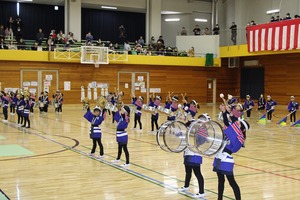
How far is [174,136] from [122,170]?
10.3 feet

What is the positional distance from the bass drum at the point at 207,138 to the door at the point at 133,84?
3209cm

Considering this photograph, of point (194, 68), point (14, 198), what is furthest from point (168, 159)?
point (194, 68)

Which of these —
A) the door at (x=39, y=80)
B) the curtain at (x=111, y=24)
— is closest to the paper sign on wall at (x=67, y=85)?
the door at (x=39, y=80)

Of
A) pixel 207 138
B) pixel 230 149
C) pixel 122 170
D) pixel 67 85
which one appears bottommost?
pixel 122 170

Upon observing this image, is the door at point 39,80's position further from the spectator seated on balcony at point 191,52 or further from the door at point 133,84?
the spectator seated on balcony at point 191,52

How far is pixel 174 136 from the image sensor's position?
8953mm

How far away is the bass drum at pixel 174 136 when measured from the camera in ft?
28.6

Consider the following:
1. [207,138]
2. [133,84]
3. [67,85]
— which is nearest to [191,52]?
[133,84]

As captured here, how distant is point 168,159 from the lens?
13516 millimetres

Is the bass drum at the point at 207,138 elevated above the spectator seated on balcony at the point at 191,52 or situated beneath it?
situated beneath

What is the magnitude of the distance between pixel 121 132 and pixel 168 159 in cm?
230

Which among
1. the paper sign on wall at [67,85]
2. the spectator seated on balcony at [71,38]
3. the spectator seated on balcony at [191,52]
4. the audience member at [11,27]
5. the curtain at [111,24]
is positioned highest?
the curtain at [111,24]

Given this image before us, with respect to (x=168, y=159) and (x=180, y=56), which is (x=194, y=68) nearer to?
(x=180, y=56)

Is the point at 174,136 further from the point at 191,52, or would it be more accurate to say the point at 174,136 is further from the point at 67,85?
Result: the point at 191,52
